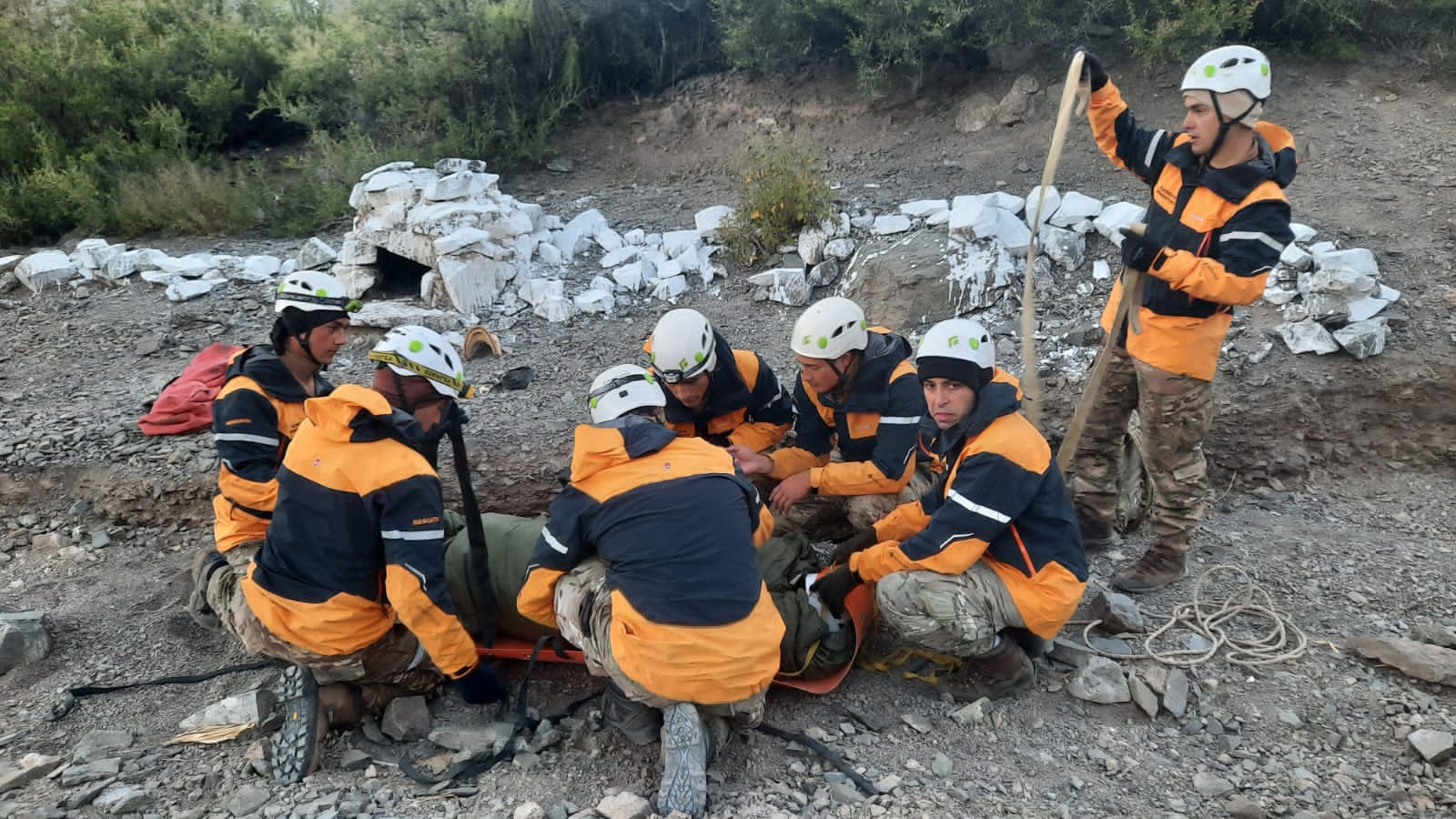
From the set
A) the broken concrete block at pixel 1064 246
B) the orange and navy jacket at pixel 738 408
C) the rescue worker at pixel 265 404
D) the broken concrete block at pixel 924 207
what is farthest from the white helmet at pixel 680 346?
the broken concrete block at pixel 924 207

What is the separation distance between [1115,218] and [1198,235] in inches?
106

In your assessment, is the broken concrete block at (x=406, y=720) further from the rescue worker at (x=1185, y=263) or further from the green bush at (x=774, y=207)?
the green bush at (x=774, y=207)

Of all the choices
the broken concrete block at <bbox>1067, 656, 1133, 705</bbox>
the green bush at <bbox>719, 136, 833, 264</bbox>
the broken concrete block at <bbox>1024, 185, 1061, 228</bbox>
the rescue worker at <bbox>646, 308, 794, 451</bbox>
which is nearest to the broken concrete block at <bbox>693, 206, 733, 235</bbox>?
the green bush at <bbox>719, 136, 833, 264</bbox>

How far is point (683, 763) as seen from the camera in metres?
2.88

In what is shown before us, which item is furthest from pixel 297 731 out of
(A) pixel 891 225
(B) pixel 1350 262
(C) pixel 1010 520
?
(B) pixel 1350 262

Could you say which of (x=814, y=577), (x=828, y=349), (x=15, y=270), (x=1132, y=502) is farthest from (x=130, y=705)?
(x=15, y=270)

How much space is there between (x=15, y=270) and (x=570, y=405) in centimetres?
537

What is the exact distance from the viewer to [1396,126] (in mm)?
6855

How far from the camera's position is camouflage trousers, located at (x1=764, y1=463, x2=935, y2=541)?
160 inches

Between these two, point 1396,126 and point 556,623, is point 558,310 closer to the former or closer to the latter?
point 556,623

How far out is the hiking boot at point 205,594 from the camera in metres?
3.80

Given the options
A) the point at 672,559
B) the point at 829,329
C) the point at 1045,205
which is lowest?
the point at 1045,205

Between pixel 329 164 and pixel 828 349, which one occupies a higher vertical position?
pixel 828 349

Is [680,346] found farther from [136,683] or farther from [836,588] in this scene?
[136,683]
